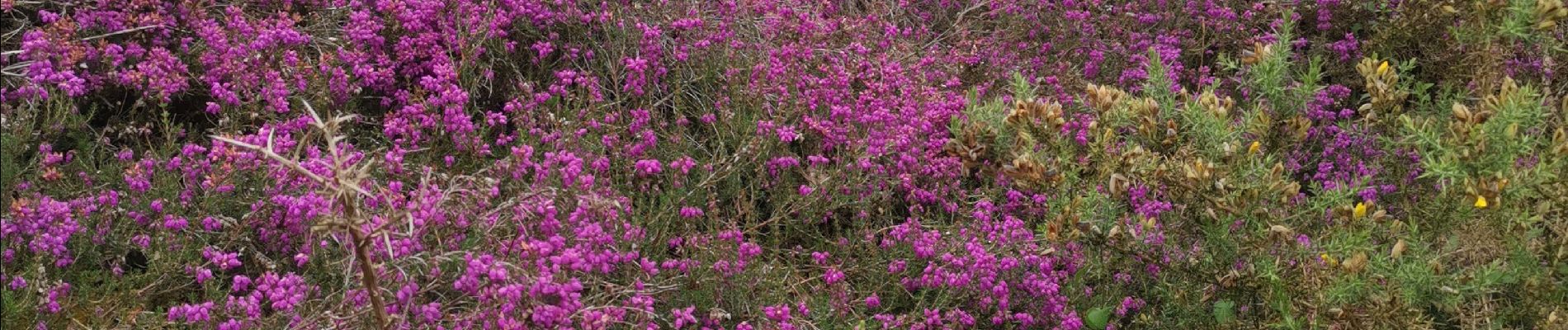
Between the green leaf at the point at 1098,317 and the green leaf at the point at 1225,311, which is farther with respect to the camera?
the green leaf at the point at 1098,317

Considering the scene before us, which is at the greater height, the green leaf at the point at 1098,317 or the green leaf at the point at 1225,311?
the green leaf at the point at 1225,311

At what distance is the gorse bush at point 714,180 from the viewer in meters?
3.33

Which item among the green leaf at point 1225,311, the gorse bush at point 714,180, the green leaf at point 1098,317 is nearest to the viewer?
the gorse bush at point 714,180

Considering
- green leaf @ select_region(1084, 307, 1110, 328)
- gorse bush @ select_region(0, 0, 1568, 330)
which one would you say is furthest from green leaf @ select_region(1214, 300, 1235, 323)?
green leaf @ select_region(1084, 307, 1110, 328)

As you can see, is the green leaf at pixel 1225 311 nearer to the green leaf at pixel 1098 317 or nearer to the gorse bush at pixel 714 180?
the gorse bush at pixel 714 180

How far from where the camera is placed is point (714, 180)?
4168 millimetres

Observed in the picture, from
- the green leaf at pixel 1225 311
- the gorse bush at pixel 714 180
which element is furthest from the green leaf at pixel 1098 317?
the green leaf at pixel 1225 311

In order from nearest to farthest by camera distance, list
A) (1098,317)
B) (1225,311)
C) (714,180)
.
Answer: (1225,311)
(1098,317)
(714,180)

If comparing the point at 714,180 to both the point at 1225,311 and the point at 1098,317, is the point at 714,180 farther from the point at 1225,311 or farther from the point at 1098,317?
the point at 1225,311

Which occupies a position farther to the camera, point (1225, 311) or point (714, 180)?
point (714, 180)

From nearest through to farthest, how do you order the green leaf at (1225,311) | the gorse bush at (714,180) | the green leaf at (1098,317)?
the gorse bush at (714,180) → the green leaf at (1225,311) → the green leaf at (1098,317)

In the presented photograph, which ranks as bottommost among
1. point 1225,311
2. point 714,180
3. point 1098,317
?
point 1098,317

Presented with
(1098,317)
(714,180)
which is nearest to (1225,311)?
(1098,317)

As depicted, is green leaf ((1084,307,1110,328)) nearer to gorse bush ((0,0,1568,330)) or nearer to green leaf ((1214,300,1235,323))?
gorse bush ((0,0,1568,330))
